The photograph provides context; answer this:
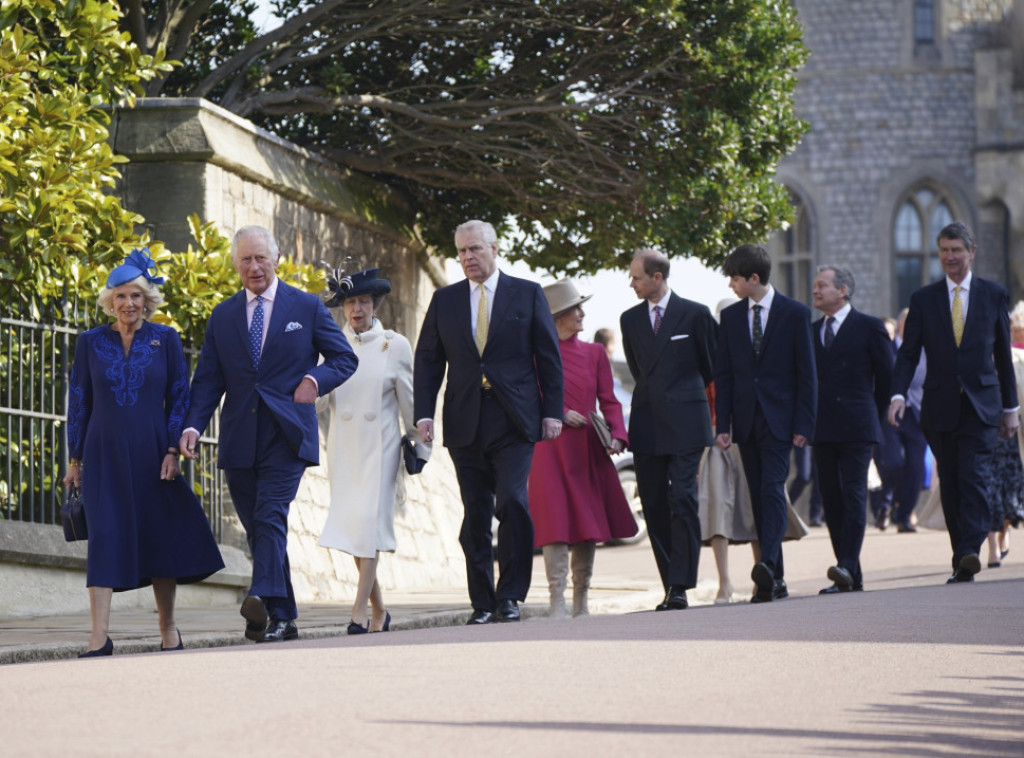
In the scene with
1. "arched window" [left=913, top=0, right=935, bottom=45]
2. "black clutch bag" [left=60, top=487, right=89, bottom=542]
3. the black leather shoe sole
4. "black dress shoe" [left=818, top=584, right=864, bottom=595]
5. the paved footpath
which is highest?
"arched window" [left=913, top=0, right=935, bottom=45]

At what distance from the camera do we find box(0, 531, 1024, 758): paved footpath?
534 cm

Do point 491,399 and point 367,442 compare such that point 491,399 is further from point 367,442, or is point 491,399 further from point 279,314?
point 279,314

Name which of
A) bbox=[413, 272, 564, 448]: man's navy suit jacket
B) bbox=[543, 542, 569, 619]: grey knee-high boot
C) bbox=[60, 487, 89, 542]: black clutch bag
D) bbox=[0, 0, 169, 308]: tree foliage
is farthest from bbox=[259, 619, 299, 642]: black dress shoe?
bbox=[0, 0, 169, 308]: tree foliage

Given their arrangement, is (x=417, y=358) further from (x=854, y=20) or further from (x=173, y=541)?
(x=854, y=20)

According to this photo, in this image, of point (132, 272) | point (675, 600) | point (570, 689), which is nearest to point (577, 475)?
point (675, 600)

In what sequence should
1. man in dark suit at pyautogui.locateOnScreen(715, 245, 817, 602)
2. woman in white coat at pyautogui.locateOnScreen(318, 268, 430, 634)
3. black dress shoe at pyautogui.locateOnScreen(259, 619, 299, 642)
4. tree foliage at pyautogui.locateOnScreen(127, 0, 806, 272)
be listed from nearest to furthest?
black dress shoe at pyautogui.locateOnScreen(259, 619, 299, 642) < woman in white coat at pyautogui.locateOnScreen(318, 268, 430, 634) < man in dark suit at pyautogui.locateOnScreen(715, 245, 817, 602) < tree foliage at pyautogui.locateOnScreen(127, 0, 806, 272)

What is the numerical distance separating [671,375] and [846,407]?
4.18 feet

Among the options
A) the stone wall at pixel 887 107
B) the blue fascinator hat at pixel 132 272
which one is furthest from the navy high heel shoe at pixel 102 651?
the stone wall at pixel 887 107

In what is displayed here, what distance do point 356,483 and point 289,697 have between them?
3.58 metres

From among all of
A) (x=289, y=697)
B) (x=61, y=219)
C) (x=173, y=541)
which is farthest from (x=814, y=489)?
(x=289, y=697)

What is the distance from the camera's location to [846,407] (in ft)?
37.2

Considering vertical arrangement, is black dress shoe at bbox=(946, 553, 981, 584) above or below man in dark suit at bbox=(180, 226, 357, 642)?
below

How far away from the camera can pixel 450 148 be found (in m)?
16.6

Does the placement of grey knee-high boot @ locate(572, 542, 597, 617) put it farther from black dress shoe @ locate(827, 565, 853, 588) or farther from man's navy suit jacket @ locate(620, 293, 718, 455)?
black dress shoe @ locate(827, 565, 853, 588)
